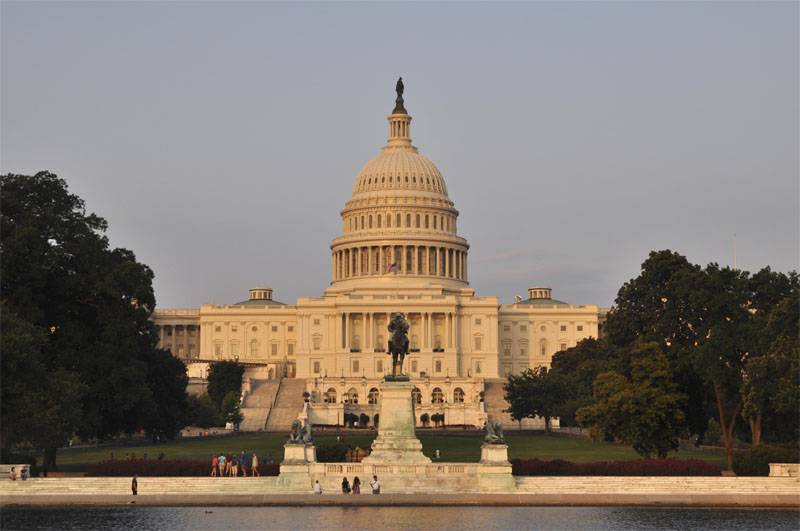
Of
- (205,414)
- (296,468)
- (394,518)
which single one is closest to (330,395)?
(205,414)

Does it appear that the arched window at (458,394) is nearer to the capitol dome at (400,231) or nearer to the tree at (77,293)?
the capitol dome at (400,231)

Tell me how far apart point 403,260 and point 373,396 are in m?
31.4

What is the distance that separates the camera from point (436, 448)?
99938mm

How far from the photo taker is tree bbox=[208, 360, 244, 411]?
156 m

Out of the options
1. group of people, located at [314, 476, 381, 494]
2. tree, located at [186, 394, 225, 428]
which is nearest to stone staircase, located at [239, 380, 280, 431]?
tree, located at [186, 394, 225, 428]

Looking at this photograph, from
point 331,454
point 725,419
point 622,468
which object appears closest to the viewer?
point 622,468

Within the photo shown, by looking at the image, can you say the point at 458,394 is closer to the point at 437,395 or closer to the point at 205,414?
the point at 437,395

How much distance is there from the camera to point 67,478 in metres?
63.7

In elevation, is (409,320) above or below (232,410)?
above

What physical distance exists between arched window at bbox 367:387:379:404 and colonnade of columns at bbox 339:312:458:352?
17001 millimetres

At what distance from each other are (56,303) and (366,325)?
361ft

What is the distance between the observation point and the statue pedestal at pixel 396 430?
215 feet

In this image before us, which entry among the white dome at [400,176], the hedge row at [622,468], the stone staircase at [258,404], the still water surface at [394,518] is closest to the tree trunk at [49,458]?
the still water surface at [394,518]

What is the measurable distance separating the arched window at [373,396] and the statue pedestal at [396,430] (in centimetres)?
9785
